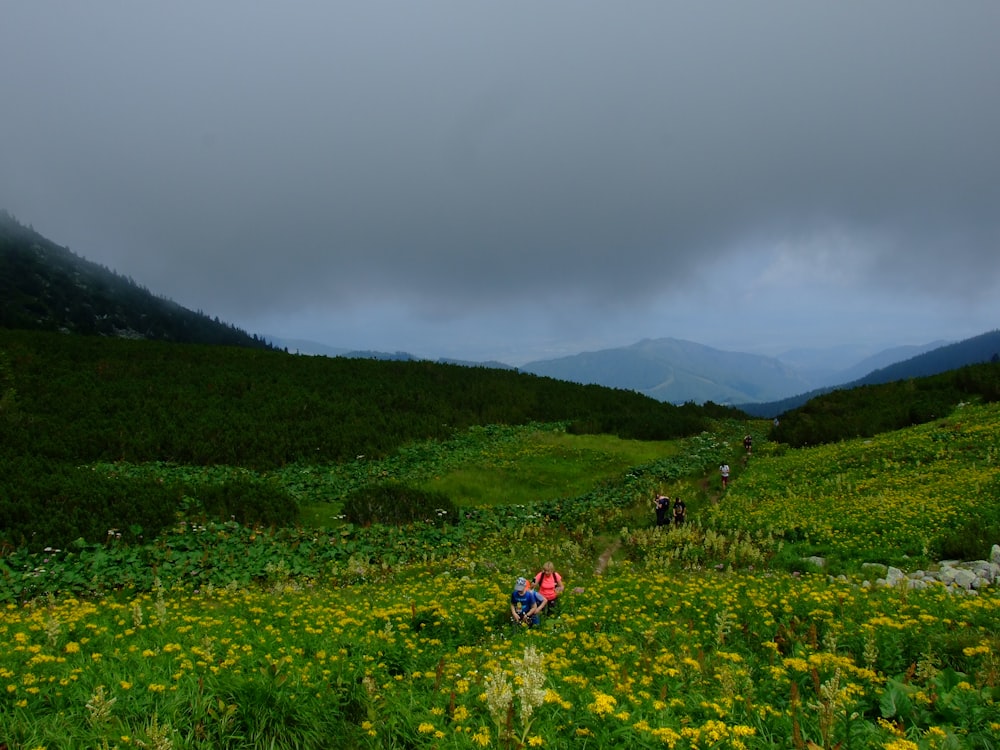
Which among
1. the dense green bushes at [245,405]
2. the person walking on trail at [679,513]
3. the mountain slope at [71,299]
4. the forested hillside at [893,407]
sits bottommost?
the person walking on trail at [679,513]

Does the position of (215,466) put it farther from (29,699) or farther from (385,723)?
(385,723)

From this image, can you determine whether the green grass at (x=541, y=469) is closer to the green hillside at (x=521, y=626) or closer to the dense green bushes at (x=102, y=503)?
the green hillside at (x=521, y=626)

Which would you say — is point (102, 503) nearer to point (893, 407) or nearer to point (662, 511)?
point (662, 511)

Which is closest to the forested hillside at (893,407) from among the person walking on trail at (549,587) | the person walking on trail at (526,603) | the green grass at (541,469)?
the green grass at (541,469)

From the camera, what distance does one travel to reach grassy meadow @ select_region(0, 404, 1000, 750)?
453 centimetres

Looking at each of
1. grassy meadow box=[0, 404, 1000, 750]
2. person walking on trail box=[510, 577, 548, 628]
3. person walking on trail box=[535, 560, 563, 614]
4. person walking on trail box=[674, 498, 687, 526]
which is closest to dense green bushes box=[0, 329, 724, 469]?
grassy meadow box=[0, 404, 1000, 750]

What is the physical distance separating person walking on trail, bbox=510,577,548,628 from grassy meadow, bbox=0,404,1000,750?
394 mm

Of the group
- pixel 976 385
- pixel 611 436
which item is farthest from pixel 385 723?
pixel 976 385

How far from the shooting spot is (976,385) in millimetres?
34875

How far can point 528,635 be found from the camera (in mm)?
7980

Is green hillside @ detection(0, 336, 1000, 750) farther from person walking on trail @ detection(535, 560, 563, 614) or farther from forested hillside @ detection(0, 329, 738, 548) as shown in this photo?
forested hillside @ detection(0, 329, 738, 548)

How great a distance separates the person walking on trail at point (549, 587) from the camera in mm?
9968

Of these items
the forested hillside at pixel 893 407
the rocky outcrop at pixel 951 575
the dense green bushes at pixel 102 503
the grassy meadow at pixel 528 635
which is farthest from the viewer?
the forested hillside at pixel 893 407

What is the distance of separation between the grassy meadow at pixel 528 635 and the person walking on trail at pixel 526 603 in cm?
39
